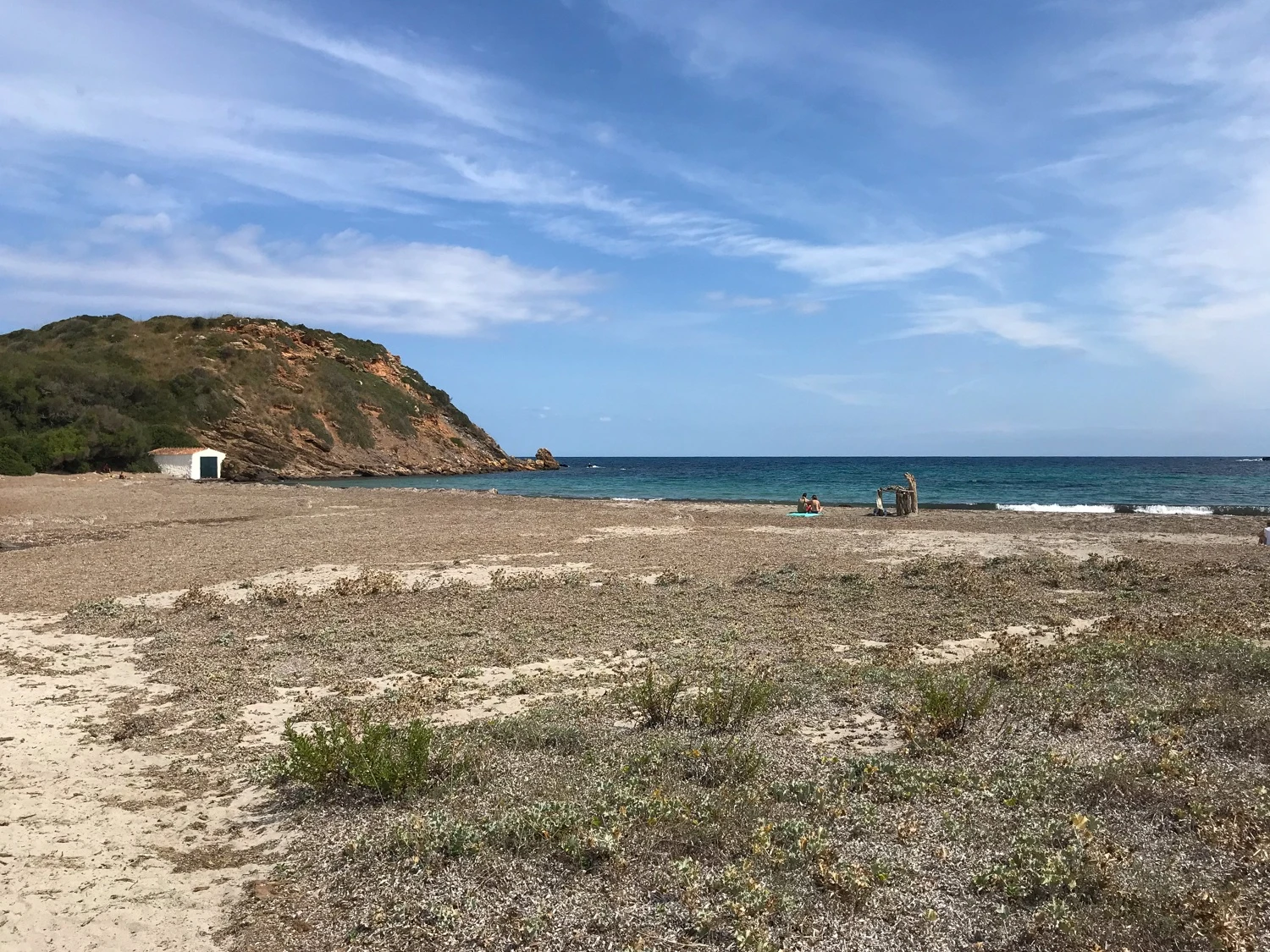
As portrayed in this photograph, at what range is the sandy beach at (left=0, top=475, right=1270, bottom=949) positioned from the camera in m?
4.02

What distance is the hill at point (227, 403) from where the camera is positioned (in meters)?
55.9

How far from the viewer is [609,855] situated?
14.6 ft

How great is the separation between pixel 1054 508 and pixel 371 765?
35698 mm

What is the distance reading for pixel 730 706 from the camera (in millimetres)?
6691

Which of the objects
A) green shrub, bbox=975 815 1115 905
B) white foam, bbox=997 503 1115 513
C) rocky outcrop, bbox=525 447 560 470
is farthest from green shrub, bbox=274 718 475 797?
rocky outcrop, bbox=525 447 560 470

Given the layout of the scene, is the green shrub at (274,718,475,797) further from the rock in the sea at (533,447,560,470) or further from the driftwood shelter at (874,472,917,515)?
the rock in the sea at (533,447,560,470)

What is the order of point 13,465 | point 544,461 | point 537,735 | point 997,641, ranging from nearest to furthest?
point 537,735
point 997,641
point 13,465
point 544,461

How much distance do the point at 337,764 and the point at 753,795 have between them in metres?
2.65

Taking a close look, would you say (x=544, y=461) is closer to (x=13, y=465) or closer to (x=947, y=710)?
(x=13, y=465)

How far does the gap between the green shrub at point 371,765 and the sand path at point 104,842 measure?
38cm

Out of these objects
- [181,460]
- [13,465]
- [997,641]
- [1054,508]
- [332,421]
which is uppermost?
[332,421]

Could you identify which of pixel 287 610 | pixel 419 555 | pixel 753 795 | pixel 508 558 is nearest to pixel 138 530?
pixel 419 555

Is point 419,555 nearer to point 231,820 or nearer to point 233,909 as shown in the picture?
point 231,820

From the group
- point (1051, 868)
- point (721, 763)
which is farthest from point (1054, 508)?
point (1051, 868)
